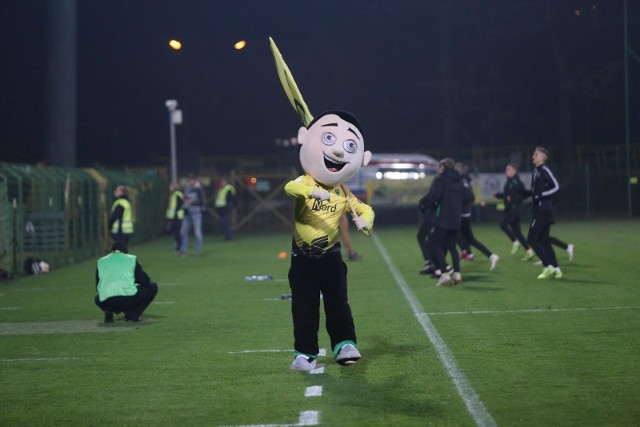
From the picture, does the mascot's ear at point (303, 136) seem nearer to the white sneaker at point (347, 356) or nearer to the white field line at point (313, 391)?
the white sneaker at point (347, 356)

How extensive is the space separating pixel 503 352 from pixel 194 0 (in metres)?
49.8

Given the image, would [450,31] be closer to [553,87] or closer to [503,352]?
[553,87]

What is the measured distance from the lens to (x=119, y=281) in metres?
13.1

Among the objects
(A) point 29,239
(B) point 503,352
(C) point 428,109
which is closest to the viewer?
(B) point 503,352

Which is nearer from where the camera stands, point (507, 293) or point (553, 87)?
point (507, 293)

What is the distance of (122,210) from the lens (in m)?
22.0

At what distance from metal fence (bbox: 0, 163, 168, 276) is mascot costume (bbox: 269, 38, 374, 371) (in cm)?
1293

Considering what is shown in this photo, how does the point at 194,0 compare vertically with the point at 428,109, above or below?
above

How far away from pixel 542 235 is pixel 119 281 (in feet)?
23.4

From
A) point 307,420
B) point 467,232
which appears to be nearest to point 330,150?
point 307,420

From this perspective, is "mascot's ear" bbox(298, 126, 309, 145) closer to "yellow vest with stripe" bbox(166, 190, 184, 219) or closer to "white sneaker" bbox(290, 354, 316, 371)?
"white sneaker" bbox(290, 354, 316, 371)

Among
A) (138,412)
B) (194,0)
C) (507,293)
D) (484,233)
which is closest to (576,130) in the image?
(194,0)

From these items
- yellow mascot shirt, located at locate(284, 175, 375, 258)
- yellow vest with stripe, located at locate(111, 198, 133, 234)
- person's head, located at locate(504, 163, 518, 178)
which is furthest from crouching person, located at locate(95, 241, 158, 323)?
person's head, located at locate(504, 163, 518, 178)

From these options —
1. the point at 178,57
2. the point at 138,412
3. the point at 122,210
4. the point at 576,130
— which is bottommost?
the point at 138,412
